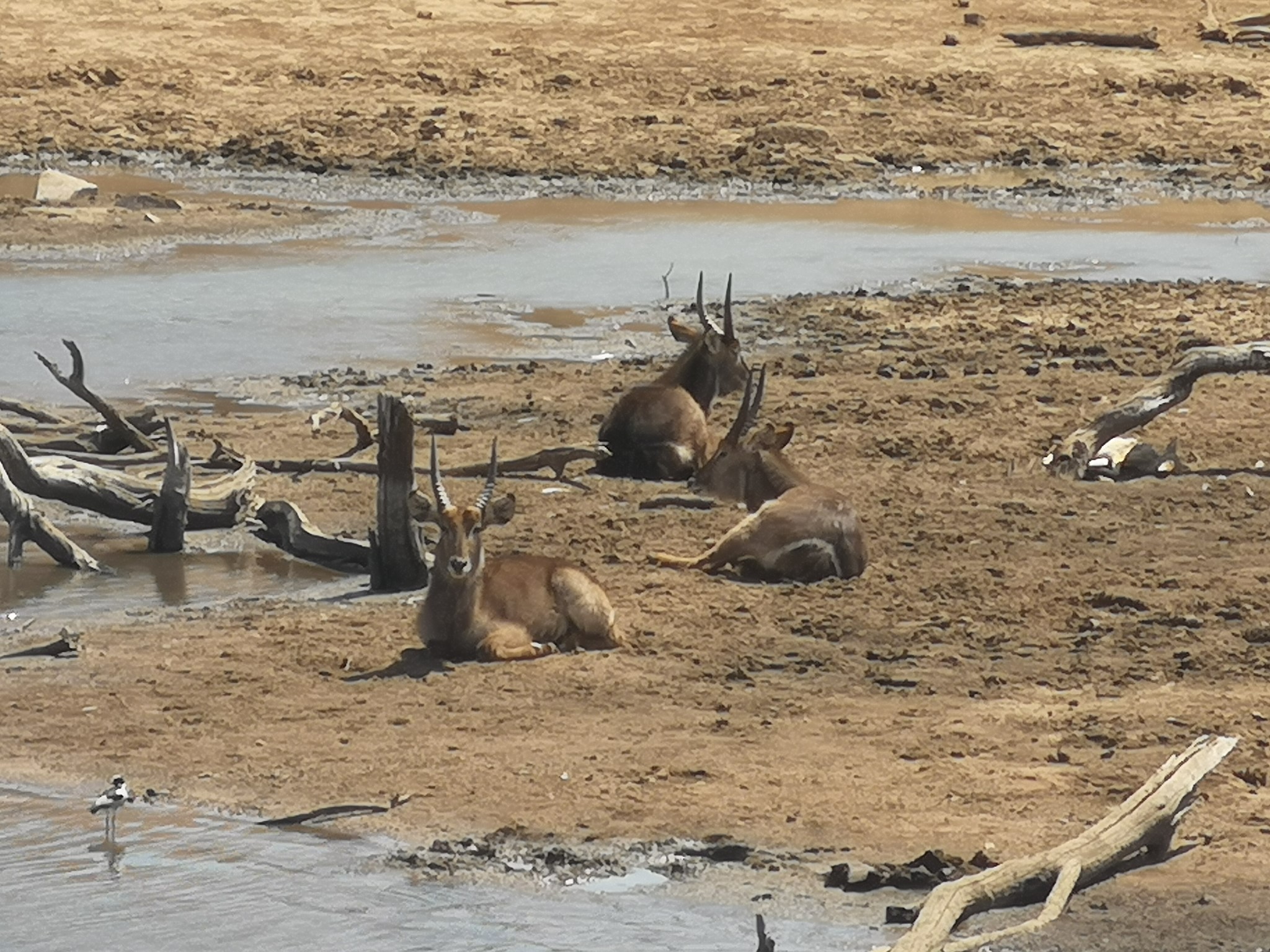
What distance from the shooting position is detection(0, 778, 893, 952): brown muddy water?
21.4 ft

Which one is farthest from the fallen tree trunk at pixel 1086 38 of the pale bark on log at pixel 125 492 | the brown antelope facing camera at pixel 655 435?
the pale bark on log at pixel 125 492

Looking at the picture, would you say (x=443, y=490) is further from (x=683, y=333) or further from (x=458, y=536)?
(x=683, y=333)

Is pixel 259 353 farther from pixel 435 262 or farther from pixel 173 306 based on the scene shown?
pixel 435 262

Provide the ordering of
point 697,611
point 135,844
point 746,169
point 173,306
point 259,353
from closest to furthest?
point 135,844 → point 697,611 → point 259,353 → point 173,306 → point 746,169

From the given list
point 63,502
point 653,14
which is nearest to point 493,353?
point 63,502

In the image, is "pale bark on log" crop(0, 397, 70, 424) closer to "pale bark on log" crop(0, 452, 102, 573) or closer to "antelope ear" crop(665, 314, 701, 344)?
"pale bark on log" crop(0, 452, 102, 573)

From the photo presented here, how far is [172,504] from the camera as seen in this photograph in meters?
10.7

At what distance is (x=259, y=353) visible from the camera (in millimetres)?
15523

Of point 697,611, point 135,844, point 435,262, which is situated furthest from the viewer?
point 435,262

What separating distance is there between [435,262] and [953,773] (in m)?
12.1

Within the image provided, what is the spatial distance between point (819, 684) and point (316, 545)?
2589 millimetres

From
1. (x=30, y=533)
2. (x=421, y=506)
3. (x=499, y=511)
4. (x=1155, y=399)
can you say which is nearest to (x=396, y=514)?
(x=421, y=506)

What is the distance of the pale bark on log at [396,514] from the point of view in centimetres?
976

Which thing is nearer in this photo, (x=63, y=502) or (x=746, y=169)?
(x=63, y=502)
